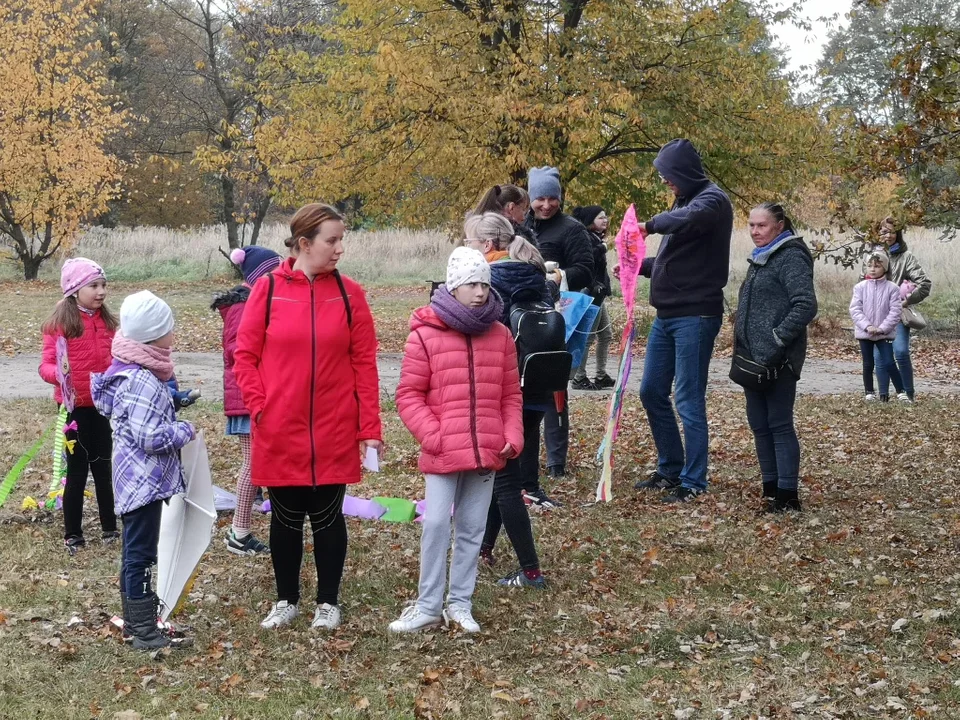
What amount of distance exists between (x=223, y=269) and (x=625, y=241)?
2705cm

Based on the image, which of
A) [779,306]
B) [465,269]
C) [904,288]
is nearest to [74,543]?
[465,269]

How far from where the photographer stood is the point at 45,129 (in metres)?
30.4

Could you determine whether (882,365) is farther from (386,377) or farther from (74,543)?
(74,543)

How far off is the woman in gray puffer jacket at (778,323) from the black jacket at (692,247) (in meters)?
0.28

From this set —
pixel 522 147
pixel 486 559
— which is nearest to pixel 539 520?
A: pixel 486 559

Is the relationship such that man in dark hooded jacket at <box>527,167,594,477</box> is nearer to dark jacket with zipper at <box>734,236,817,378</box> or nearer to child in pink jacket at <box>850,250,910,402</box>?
dark jacket with zipper at <box>734,236,817,378</box>

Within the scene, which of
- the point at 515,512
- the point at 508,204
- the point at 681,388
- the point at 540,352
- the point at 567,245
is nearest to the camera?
the point at 515,512

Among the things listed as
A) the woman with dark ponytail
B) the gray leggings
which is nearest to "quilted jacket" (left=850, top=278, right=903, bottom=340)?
the gray leggings

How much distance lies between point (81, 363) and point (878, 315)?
8.58 m

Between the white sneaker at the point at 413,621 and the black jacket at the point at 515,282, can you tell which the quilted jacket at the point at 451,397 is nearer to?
the white sneaker at the point at 413,621

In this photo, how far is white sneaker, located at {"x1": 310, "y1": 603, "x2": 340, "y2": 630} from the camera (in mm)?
5406

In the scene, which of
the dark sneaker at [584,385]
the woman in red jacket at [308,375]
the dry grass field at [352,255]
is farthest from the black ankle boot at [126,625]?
the dry grass field at [352,255]

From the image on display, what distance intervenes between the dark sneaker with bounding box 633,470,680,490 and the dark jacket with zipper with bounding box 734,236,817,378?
4.21 ft

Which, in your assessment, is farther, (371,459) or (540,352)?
(540,352)
